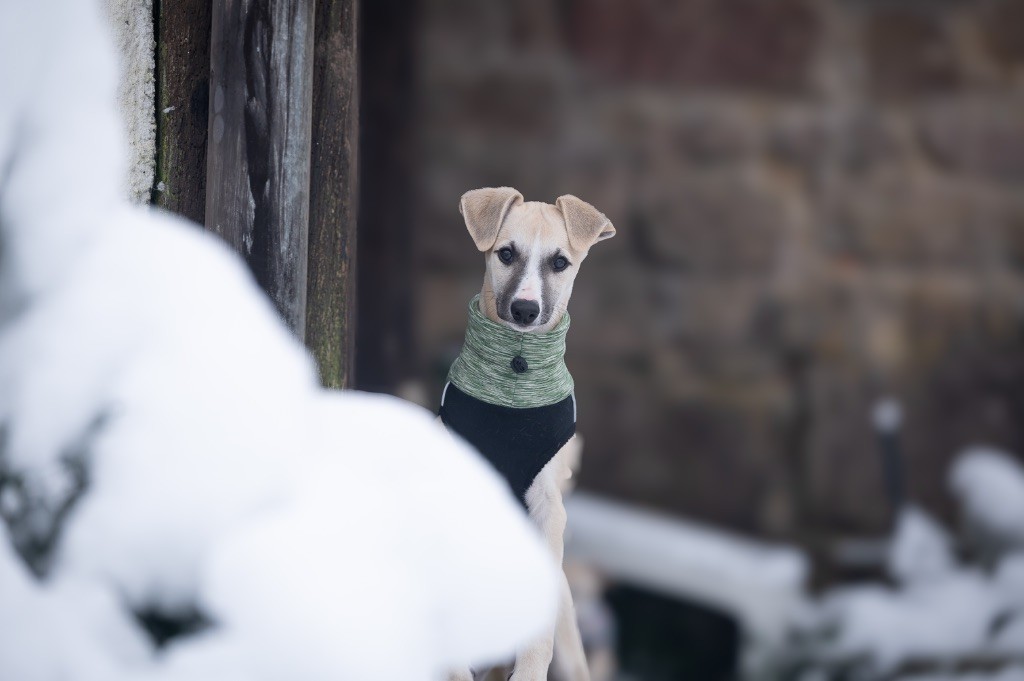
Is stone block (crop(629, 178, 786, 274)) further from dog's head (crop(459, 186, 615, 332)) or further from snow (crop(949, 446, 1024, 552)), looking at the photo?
dog's head (crop(459, 186, 615, 332))

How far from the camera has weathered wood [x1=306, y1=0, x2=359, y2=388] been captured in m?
1.05

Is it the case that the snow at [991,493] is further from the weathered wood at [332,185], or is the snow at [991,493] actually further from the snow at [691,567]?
the weathered wood at [332,185]

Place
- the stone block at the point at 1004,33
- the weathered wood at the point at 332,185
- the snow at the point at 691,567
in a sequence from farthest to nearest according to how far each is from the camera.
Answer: the stone block at the point at 1004,33 < the snow at the point at 691,567 < the weathered wood at the point at 332,185

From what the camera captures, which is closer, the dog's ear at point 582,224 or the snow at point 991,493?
the dog's ear at point 582,224

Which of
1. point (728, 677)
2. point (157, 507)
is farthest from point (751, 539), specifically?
point (157, 507)

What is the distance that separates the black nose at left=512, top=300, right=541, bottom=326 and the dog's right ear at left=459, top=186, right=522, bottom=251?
0.25 ft

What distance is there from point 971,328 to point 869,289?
1.02 feet

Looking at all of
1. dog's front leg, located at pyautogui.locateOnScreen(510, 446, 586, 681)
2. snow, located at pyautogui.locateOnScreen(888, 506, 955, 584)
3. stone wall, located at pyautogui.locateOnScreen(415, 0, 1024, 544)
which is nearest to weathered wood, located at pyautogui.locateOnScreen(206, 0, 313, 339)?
dog's front leg, located at pyautogui.locateOnScreen(510, 446, 586, 681)

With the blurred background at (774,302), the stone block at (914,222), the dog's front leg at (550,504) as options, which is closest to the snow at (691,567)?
the blurred background at (774,302)

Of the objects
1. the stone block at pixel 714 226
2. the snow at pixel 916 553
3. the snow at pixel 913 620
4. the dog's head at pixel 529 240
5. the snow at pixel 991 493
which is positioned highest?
the dog's head at pixel 529 240

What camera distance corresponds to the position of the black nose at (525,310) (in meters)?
0.94

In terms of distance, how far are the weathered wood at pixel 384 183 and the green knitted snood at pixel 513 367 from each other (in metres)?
1.24

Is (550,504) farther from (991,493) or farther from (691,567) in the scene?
(991,493)

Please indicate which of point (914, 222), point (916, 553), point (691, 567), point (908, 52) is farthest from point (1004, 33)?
point (691, 567)
